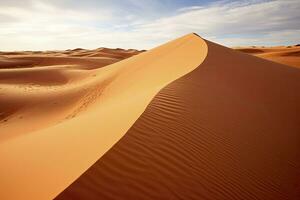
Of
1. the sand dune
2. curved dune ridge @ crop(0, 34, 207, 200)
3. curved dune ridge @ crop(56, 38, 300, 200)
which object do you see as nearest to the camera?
curved dune ridge @ crop(56, 38, 300, 200)

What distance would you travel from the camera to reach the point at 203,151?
408 cm

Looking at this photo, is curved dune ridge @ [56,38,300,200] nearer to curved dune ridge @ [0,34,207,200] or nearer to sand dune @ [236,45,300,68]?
curved dune ridge @ [0,34,207,200]

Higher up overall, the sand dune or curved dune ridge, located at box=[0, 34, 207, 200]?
the sand dune

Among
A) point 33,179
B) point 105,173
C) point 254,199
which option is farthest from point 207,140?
point 33,179

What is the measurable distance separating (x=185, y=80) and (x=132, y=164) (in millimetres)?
3705

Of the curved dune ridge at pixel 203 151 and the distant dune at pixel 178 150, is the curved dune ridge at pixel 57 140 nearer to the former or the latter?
the distant dune at pixel 178 150

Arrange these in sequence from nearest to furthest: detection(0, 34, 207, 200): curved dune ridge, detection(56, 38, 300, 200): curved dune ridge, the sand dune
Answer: detection(56, 38, 300, 200): curved dune ridge → detection(0, 34, 207, 200): curved dune ridge → the sand dune

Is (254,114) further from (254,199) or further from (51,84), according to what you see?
→ (51,84)

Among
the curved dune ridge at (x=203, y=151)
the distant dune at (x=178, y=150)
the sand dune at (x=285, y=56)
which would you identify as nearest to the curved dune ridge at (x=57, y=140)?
the distant dune at (x=178, y=150)

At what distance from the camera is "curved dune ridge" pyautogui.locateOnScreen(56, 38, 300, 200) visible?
3.16 metres

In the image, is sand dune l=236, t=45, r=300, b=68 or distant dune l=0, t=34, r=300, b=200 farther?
sand dune l=236, t=45, r=300, b=68

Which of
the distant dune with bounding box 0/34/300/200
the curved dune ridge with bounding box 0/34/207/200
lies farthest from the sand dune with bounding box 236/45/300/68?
the distant dune with bounding box 0/34/300/200

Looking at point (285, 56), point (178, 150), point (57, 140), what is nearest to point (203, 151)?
point (178, 150)

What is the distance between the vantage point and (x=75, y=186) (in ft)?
9.64
